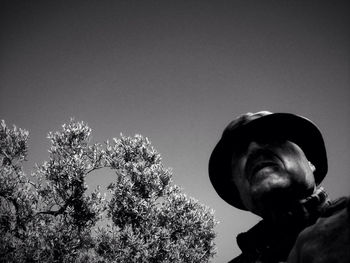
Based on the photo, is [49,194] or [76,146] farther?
[76,146]

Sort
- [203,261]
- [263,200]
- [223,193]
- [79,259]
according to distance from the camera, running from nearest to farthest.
→ [263,200] → [223,193] → [79,259] → [203,261]

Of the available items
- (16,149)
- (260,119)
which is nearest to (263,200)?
(260,119)

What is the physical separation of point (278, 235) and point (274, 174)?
26.7 inches

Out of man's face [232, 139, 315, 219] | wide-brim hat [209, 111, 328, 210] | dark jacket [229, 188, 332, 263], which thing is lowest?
dark jacket [229, 188, 332, 263]

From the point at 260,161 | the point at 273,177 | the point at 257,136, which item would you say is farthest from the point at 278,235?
the point at 257,136

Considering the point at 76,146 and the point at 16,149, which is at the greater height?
the point at 16,149

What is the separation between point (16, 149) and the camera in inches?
637

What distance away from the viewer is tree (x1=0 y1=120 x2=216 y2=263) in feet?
41.3

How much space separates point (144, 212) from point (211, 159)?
1295 cm

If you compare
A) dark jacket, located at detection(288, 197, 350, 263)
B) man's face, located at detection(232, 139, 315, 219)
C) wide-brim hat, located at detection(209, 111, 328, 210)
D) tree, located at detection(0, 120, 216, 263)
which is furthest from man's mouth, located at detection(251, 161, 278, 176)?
tree, located at detection(0, 120, 216, 263)

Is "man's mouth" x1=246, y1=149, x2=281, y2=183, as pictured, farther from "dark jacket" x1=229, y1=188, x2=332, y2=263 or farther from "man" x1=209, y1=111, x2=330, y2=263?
"dark jacket" x1=229, y1=188, x2=332, y2=263

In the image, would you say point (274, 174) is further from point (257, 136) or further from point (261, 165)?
point (257, 136)

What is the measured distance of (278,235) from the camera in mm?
2502

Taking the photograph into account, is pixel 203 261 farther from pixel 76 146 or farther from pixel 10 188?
pixel 10 188
